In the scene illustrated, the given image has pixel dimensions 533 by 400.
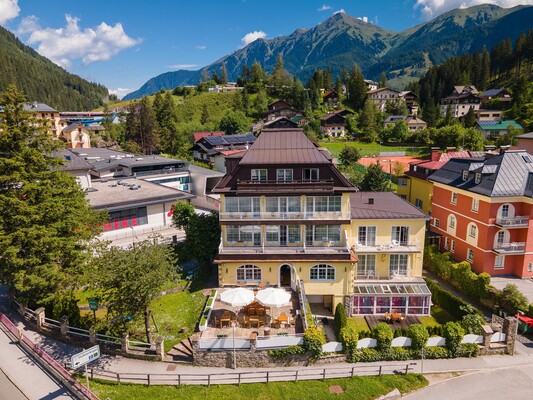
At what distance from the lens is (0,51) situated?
17850 centimetres

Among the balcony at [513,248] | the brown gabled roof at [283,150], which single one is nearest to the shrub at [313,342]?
the brown gabled roof at [283,150]

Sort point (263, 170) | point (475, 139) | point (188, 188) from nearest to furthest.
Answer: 1. point (263, 170)
2. point (188, 188)
3. point (475, 139)

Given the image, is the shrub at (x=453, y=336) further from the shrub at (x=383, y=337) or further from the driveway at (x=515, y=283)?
the driveway at (x=515, y=283)

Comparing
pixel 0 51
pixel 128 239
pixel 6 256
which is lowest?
pixel 128 239

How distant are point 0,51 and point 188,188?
18171 cm

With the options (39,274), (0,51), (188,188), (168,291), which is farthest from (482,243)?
(0,51)

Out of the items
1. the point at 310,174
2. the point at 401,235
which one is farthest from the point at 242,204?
the point at 401,235

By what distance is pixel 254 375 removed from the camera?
21188 millimetres

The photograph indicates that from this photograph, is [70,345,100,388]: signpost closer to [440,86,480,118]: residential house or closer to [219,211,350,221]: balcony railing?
[219,211,350,221]: balcony railing

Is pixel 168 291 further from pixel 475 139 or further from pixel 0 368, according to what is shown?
pixel 475 139

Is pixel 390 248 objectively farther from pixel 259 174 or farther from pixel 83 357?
pixel 83 357

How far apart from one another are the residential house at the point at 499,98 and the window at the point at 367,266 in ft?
353

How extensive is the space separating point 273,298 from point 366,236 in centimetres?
1172

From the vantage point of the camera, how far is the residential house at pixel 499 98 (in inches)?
4373
